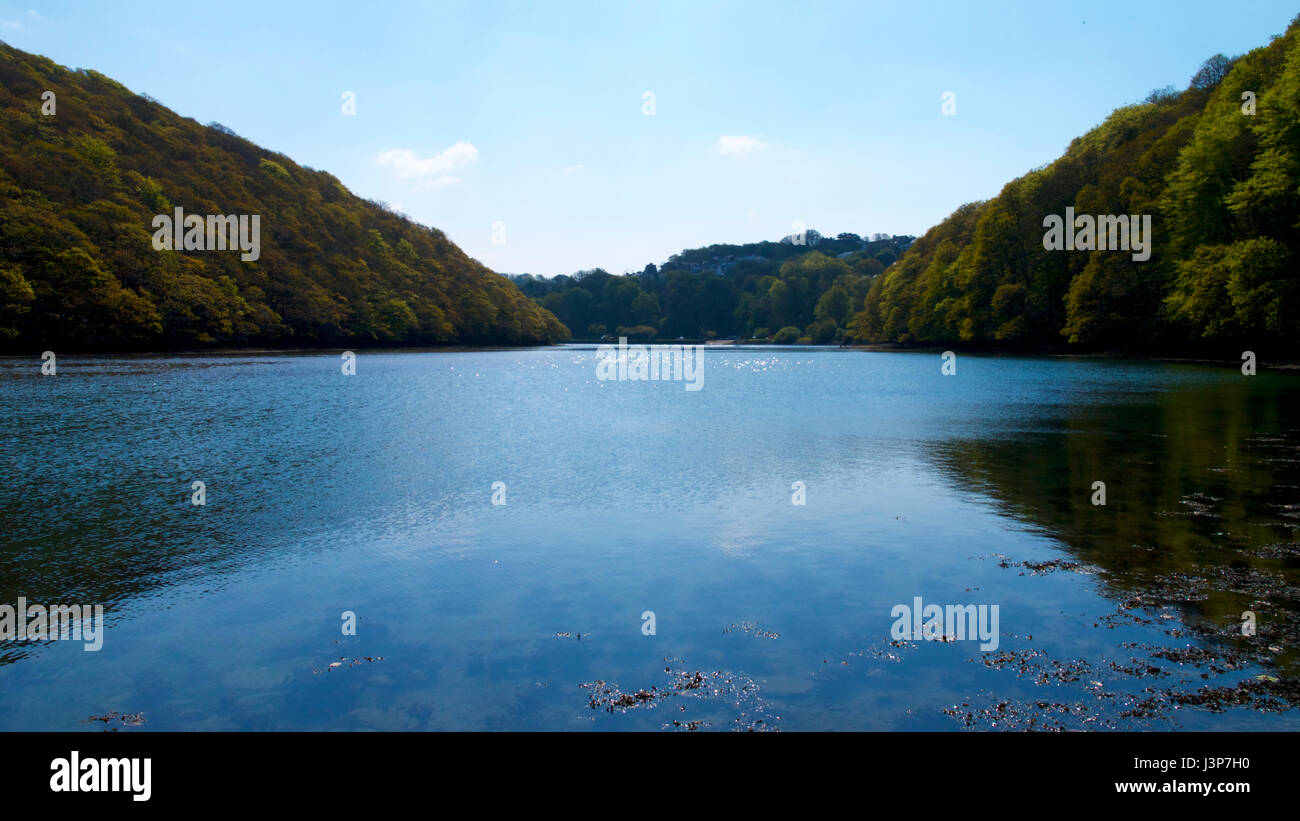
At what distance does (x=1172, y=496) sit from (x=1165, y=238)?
63.8m

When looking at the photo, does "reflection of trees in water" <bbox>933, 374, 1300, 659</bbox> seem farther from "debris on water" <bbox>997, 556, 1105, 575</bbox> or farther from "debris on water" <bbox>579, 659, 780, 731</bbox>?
"debris on water" <bbox>579, 659, 780, 731</bbox>

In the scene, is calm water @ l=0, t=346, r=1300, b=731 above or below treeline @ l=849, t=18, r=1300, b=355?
below

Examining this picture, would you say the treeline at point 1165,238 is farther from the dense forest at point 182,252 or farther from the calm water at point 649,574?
the dense forest at point 182,252

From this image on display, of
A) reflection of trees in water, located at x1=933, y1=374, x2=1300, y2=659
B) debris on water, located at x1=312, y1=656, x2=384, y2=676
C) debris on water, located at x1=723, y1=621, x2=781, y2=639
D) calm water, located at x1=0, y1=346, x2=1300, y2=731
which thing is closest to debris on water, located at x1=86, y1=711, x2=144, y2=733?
calm water, located at x1=0, y1=346, x2=1300, y2=731

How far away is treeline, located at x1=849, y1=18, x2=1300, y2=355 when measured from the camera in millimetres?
49250

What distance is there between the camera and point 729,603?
32.0ft

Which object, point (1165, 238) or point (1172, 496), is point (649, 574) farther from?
point (1165, 238)

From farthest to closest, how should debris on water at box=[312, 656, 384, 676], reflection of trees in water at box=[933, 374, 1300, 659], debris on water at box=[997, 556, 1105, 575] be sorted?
1. debris on water at box=[997, 556, 1105, 575]
2. reflection of trees in water at box=[933, 374, 1300, 659]
3. debris on water at box=[312, 656, 384, 676]

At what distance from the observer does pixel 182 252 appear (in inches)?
3873

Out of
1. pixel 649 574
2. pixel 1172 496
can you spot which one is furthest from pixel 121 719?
pixel 1172 496

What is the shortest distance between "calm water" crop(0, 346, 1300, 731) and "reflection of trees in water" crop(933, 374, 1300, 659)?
9cm

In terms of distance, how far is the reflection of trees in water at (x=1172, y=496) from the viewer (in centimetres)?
974

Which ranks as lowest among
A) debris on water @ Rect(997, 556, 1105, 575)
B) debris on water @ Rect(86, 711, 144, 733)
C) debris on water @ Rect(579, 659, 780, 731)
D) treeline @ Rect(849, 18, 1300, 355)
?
debris on water @ Rect(86, 711, 144, 733)
